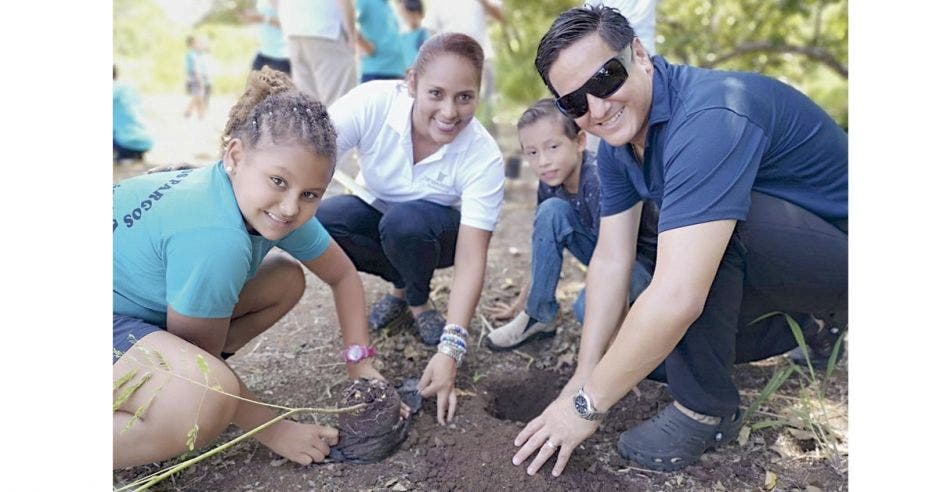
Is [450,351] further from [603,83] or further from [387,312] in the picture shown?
[603,83]

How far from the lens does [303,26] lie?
4.57m

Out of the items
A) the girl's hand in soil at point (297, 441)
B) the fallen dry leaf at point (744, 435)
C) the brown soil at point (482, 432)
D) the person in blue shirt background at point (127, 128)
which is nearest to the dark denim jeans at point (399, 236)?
the brown soil at point (482, 432)

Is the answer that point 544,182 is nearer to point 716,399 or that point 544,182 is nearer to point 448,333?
point 448,333

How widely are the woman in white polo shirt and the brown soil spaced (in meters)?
0.18

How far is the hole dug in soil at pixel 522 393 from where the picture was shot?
245cm

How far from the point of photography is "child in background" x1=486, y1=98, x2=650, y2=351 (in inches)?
106

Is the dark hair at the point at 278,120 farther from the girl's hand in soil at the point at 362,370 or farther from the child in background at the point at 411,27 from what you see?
the child in background at the point at 411,27

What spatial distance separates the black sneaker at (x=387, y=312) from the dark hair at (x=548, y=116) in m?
0.89

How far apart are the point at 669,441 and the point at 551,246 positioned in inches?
35.2

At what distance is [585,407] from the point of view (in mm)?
1850

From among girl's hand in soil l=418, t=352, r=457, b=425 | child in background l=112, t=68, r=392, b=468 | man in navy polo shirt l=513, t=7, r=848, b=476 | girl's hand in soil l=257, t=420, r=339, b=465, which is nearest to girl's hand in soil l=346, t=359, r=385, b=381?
girl's hand in soil l=418, t=352, r=457, b=425

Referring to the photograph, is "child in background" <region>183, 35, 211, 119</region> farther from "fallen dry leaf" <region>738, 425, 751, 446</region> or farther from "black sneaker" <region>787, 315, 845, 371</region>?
"fallen dry leaf" <region>738, 425, 751, 446</region>
